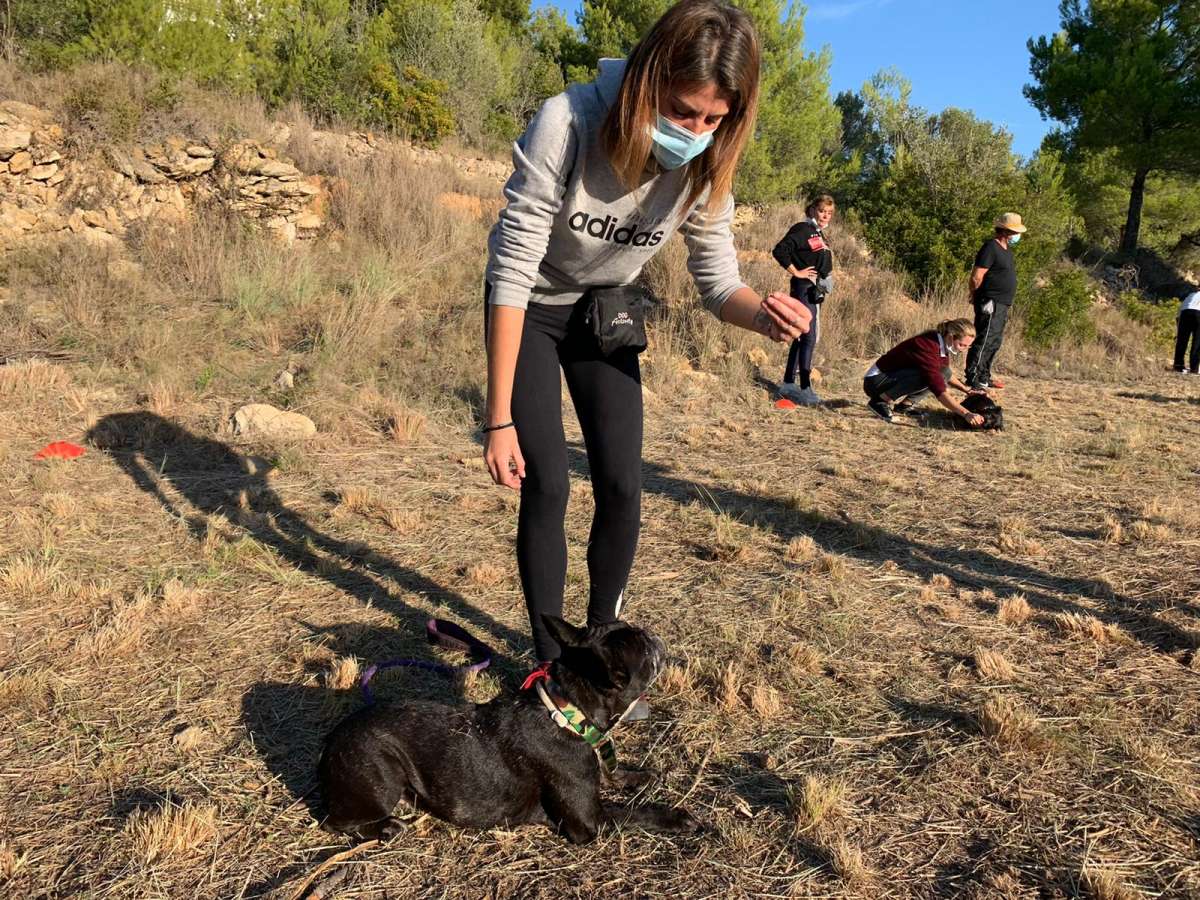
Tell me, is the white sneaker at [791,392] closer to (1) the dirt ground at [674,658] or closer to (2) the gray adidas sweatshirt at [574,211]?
(1) the dirt ground at [674,658]

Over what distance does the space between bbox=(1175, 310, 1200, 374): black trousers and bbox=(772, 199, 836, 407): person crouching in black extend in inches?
233

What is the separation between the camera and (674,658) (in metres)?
3.00

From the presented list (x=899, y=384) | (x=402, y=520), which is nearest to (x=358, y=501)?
(x=402, y=520)

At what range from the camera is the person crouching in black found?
781cm

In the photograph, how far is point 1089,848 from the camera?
198 cm

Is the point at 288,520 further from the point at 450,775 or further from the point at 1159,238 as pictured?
the point at 1159,238

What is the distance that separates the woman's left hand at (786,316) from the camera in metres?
2.11

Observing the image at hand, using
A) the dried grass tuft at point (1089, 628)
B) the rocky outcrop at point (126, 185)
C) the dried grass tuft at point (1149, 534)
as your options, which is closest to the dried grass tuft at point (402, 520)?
the dried grass tuft at point (1089, 628)

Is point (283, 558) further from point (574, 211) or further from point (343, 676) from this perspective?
point (574, 211)

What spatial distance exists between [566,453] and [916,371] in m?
5.62

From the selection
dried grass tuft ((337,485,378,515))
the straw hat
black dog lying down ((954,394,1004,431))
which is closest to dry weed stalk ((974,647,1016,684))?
dried grass tuft ((337,485,378,515))

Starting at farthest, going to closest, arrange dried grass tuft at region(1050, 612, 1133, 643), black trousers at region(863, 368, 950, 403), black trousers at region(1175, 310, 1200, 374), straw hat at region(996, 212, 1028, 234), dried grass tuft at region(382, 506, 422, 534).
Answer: black trousers at region(1175, 310, 1200, 374) → straw hat at region(996, 212, 1028, 234) → black trousers at region(863, 368, 950, 403) → dried grass tuft at region(382, 506, 422, 534) → dried grass tuft at region(1050, 612, 1133, 643)

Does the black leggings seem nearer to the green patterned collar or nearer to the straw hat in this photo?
the green patterned collar

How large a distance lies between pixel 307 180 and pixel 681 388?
626 cm
